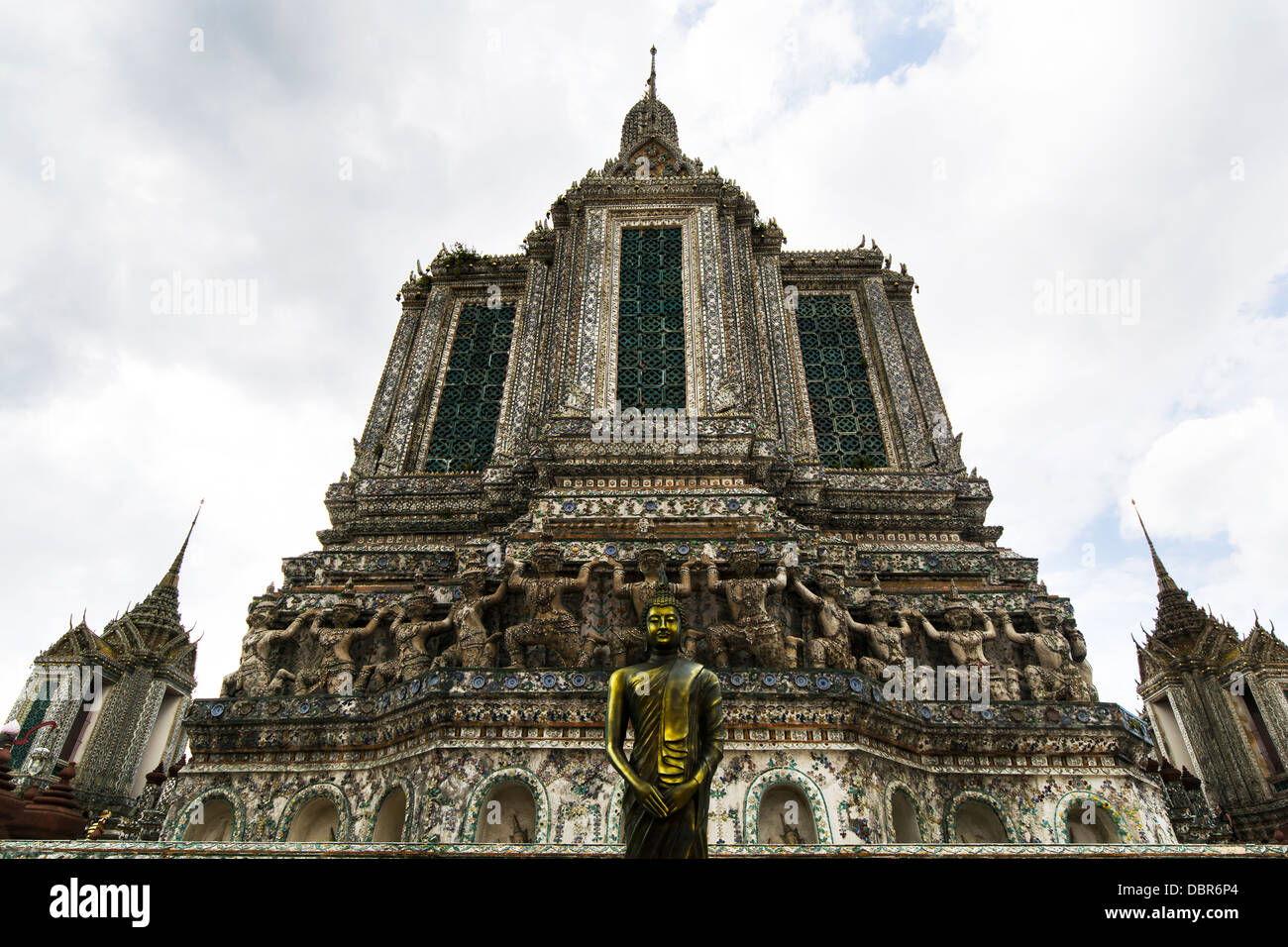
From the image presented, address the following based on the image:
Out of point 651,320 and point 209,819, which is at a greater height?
point 651,320

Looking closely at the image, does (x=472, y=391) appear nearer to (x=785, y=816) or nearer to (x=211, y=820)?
(x=211, y=820)

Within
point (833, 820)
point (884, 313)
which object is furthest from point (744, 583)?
point (884, 313)

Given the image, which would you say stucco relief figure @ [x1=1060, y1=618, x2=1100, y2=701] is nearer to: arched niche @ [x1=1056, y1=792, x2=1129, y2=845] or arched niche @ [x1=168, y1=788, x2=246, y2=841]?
arched niche @ [x1=1056, y1=792, x2=1129, y2=845]

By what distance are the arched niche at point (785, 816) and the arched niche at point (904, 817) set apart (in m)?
1.11

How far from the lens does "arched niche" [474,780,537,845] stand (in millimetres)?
8625

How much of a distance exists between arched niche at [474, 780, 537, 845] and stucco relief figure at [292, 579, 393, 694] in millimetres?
3026

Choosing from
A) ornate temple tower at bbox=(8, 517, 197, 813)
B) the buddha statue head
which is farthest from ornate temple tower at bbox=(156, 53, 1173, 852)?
ornate temple tower at bbox=(8, 517, 197, 813)

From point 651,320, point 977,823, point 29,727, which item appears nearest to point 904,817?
point 977,823

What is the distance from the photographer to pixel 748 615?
33.5ft

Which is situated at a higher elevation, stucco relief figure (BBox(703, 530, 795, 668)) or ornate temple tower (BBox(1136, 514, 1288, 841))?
ornate temple tower (BBox(1136, 514, 1288, 841))

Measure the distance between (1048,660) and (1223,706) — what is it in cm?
1466

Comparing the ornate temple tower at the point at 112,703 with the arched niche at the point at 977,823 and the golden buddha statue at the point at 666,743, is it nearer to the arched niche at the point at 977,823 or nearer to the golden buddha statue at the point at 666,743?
the arched niche at the point at 977,823

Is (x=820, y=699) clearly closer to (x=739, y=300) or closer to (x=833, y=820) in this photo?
(x=833, y=820)

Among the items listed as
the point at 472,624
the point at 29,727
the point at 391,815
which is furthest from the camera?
the point at 29,727
